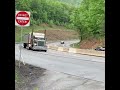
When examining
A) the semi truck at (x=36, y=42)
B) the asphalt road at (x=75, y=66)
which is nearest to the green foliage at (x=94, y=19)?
the semi truck at (x=36, y=42)

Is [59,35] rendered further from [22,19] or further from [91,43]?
[22,19]

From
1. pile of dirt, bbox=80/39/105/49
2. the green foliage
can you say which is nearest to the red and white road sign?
the green foliage

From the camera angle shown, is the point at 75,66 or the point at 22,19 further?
the point at 75,66

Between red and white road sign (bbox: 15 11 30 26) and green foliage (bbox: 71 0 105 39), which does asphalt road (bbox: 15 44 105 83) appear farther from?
green foliage (bbox: 71 0 105 39)

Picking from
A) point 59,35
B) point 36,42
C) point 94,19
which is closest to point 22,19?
point 36,42

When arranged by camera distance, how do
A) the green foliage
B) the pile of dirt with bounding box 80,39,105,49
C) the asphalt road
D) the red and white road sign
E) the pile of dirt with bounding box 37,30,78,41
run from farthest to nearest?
1. the pile of dirt with bounding box 37,30,78,41
2. the pile of dirt with bounding box 80,39,105,49
3. the green foliage
4. the asphalt road
5. the red and white road sign

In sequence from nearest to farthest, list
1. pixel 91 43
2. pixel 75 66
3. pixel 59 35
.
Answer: pixel 75 66
pixel 91 43
pixel 59 35

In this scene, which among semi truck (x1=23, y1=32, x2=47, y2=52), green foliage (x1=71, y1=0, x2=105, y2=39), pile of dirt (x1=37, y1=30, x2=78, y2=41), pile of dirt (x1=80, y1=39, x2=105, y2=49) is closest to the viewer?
semi truck (x1=23, y1=32, x2=47, y2=52)

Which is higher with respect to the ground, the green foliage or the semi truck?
the green foliage
